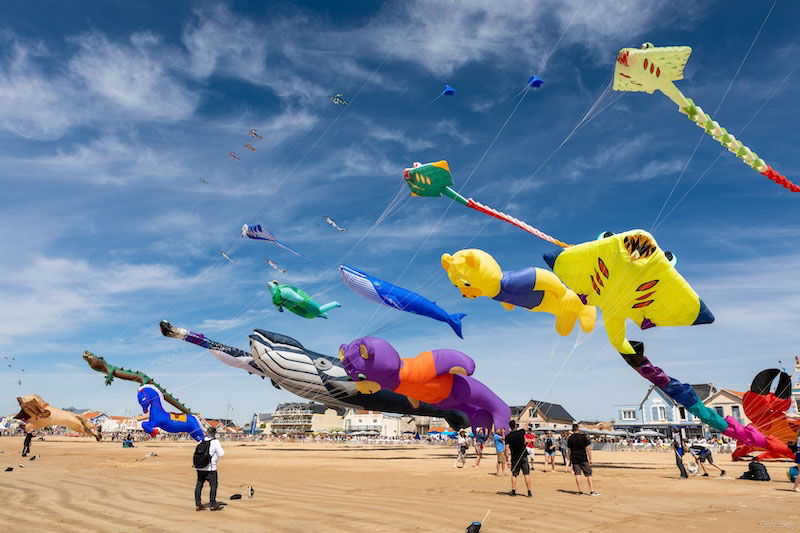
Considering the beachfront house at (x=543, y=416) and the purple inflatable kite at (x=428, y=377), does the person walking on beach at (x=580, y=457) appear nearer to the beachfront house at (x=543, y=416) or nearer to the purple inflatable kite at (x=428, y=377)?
the purple inflatable kite at (x=428, y=377)

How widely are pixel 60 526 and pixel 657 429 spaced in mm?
55829

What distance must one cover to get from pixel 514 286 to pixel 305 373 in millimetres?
15074

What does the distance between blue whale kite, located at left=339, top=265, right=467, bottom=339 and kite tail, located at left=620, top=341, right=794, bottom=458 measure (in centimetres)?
764

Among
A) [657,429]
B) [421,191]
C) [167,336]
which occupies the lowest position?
[657,429]

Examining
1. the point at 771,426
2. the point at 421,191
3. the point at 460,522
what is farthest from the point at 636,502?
the point at 771,426

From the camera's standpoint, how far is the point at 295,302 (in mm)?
19656

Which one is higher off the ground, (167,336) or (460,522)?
(167,336)

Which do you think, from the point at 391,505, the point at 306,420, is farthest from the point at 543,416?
the point at 391,505

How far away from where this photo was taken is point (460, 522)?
6.71 m

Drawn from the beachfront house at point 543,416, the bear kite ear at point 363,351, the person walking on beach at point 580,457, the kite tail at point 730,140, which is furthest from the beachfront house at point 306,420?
the kite tail at point 730,140

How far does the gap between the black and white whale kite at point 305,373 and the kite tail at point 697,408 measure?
1169 centimetres

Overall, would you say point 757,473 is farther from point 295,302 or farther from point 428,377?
point 295,302

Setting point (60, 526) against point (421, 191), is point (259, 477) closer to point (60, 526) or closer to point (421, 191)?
point (60, 526)

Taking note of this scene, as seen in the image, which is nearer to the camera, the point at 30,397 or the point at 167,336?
the point at 167,336
